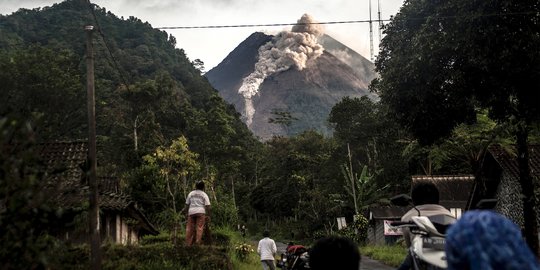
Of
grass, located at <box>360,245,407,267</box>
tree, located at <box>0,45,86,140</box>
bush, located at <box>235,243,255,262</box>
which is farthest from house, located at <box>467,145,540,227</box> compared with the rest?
tree, located at <box>0,45,86,140</box>

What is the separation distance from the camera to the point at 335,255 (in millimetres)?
3129

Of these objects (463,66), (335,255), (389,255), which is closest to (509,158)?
(389,255)

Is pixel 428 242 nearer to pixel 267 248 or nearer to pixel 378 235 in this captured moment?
pixel 267 248

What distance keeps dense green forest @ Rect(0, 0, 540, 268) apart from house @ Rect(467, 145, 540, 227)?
2.39ft

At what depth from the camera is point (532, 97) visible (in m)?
15.1

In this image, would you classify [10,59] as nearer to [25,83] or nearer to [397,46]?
[25,83]

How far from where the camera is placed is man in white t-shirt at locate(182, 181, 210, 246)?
1348 cm

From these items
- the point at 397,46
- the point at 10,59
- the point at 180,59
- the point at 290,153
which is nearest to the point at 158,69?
the point at 180,59

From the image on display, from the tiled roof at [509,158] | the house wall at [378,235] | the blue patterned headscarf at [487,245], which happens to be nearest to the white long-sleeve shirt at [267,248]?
the tiled roof at [509,158]

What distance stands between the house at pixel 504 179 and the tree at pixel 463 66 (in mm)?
5784

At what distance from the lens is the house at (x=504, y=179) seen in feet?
72.9

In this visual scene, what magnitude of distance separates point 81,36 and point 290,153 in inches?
1736

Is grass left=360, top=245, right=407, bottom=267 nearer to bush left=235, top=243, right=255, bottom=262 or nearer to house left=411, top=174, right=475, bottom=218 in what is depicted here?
bush left=235, top=243, right=255, bottom=262

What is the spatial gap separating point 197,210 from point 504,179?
1588 cm
